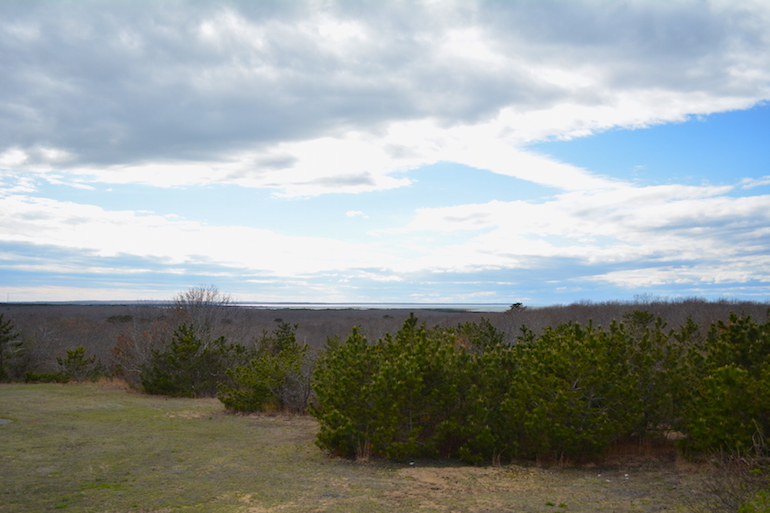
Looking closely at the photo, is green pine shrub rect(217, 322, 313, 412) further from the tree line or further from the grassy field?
the tree line

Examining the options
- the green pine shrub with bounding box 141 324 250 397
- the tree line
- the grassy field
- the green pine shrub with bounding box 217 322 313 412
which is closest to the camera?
the grassy field

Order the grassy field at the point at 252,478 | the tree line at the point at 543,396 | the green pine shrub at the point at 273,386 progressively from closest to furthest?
1. the grassy field at the point at 252,478
2. the tree line at the point at 543,396
3. the green pine shrub at the point at 273,386

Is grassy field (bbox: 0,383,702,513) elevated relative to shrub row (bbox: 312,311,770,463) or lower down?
lower down

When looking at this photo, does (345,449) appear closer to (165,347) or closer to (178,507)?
(178,507)

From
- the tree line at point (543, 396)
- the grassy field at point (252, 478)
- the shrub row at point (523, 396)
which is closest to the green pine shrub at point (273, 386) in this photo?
the grassy field at point (252, 478)

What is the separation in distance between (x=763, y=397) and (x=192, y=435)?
10709 millimetres

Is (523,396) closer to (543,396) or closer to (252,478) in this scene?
(543,396)

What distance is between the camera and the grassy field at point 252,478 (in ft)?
21.8

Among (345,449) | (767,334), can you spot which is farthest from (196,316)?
(767,334)

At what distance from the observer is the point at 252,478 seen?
26.7ft

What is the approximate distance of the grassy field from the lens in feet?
21.8

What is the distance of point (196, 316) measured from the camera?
29.7m

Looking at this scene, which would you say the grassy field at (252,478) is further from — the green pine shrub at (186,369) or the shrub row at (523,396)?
the green pine shrub at (186,369)

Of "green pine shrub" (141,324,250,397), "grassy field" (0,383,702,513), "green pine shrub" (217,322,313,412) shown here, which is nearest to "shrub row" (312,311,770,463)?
"grassy field" (0,383,702,513)
